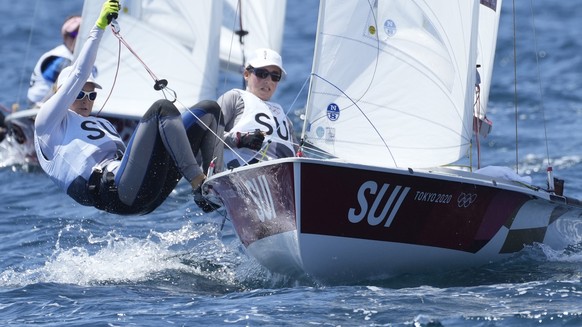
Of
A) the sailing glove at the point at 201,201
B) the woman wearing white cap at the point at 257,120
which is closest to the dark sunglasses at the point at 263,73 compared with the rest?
the woman wearing white cap at the point at 257,120

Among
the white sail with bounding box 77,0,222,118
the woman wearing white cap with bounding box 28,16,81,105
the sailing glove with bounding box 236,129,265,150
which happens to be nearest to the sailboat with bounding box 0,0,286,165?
the white sail with bounding box 77,0,222,118

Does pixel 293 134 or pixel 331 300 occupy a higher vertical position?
pixel 293 134

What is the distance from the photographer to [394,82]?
293 inches

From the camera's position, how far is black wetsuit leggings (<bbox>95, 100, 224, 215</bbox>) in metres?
7.36

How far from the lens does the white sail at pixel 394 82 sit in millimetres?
7289

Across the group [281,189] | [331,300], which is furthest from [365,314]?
[281,189]

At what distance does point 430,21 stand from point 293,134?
1.13m

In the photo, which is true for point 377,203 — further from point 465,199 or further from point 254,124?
point 254,124

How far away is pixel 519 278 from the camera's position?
23.7 feet

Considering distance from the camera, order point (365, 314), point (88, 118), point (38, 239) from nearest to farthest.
Result: point (365, 314) < point (88, 118) < point (38, 239)

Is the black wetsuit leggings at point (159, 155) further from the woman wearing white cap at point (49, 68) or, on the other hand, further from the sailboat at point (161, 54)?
the woman wearing white cap at point (49, 68)

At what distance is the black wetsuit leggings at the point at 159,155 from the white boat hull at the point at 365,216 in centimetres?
34

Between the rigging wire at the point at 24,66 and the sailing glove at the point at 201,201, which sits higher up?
the rigging wire at the point at 24,66

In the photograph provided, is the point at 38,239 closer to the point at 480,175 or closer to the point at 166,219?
the point at 166,219
